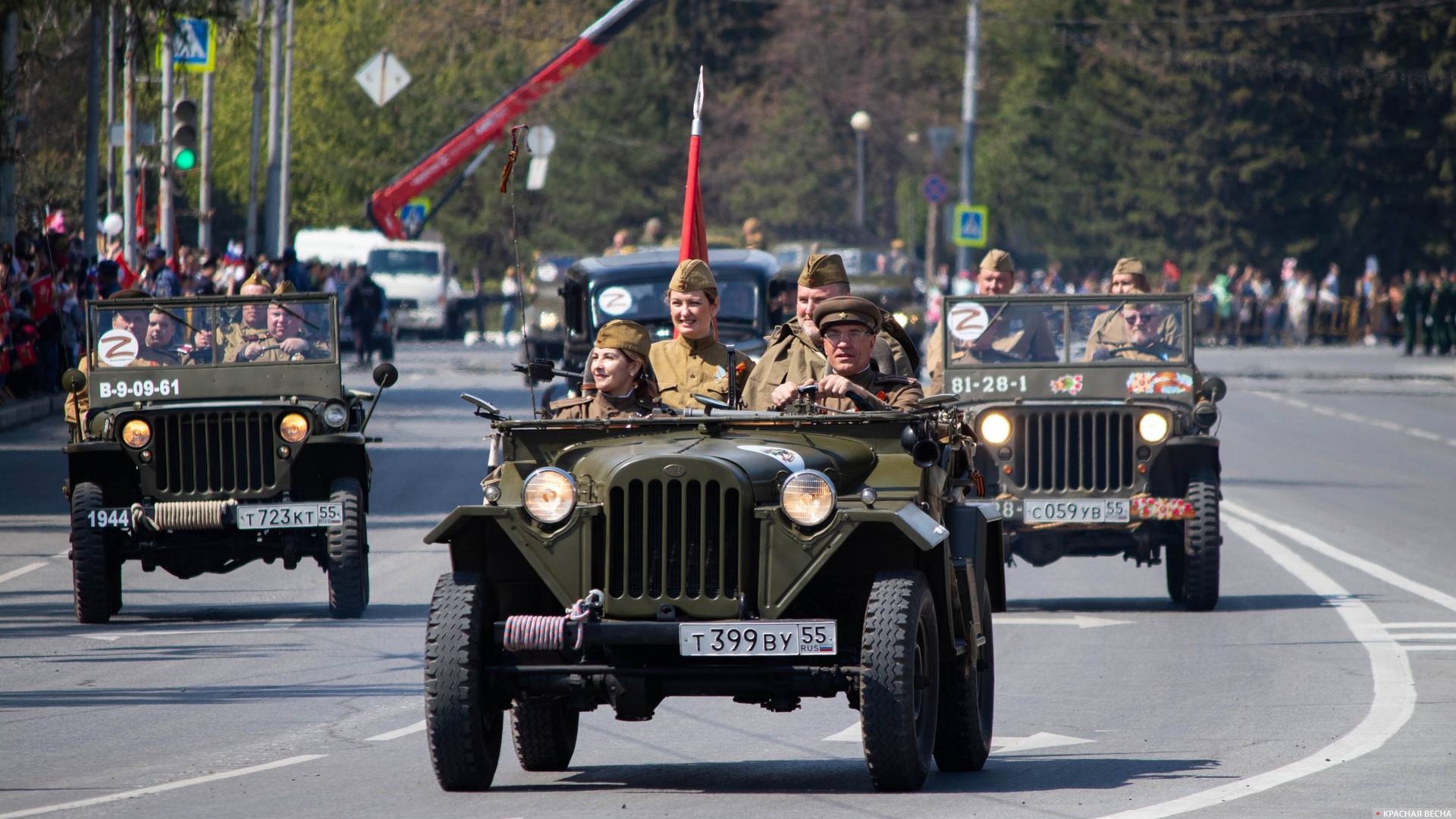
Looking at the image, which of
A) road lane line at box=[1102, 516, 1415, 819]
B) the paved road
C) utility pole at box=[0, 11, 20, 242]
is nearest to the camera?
road lane line at box=[1102, 516, 1415, 819]

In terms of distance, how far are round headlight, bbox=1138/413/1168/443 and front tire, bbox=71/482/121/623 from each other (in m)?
6.21

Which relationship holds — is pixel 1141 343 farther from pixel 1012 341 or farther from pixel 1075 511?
pixel 1075 511

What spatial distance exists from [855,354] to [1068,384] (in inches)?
Result: 265

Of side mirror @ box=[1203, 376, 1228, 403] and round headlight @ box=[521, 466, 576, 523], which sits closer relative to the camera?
round headlight @ box=[521, 466, 576, 523]

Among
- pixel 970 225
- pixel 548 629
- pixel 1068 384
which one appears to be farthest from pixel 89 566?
pixel 970 225

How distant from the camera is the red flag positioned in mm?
11562

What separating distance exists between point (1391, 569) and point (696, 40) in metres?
72.7

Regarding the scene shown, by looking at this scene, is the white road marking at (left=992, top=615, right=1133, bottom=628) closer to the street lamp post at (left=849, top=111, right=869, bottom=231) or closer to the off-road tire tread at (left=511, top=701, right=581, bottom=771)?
the off-road tire tread at (left=511, top=701, right=581, bottom=771)

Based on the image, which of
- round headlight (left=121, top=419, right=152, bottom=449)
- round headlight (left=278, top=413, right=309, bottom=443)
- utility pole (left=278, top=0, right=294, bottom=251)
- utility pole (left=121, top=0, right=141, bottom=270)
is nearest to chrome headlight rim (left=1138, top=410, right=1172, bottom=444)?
round headlight (left=278, top=413, right=309, bottom=443)

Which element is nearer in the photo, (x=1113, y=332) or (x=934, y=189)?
(x=1113, y=332)

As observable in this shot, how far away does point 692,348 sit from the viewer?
1063cm

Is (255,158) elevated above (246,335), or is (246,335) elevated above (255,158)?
(255,158)

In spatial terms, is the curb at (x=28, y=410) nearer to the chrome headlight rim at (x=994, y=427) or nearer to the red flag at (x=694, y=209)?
the chrome headlight rim at (x=994, y=427)

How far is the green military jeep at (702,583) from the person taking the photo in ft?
26.3
